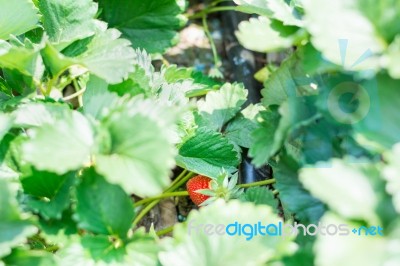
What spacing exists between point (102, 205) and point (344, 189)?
1.23 feet

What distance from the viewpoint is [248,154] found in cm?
93

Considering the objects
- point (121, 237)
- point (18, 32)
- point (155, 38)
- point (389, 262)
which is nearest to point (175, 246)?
point (121, 237)

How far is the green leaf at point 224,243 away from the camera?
80 centimetres

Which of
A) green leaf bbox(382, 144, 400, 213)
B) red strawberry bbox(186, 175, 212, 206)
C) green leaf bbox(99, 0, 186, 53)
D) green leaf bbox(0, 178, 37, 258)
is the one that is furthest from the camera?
green leaf bbox(99, 0, 186, 53)

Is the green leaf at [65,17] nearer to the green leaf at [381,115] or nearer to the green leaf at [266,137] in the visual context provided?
the green leaf at [266,137]

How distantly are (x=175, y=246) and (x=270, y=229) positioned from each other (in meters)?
0.14

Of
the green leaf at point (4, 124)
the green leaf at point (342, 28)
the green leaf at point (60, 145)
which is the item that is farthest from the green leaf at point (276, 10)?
the green leaf at point (4, 124)

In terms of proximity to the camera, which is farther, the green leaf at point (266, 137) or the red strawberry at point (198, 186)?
the red strawberry at point (198, 186)

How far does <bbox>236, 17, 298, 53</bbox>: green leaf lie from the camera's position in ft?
2.87

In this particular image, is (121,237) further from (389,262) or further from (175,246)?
(389,262)

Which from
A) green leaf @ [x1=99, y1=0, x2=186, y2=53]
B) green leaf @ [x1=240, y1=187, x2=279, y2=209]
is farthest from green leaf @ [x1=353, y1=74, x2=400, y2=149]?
green leaf @ [x1=99, y1=0, x2=186, y2=53]

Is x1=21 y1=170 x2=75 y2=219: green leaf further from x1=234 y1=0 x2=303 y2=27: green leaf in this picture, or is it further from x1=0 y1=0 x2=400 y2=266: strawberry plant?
x1=234 y1=0 x2=303 y2=27: green leaf

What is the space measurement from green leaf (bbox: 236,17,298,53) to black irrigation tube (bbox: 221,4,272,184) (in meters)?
0.46

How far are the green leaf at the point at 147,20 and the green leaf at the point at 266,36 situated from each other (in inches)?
22.3
